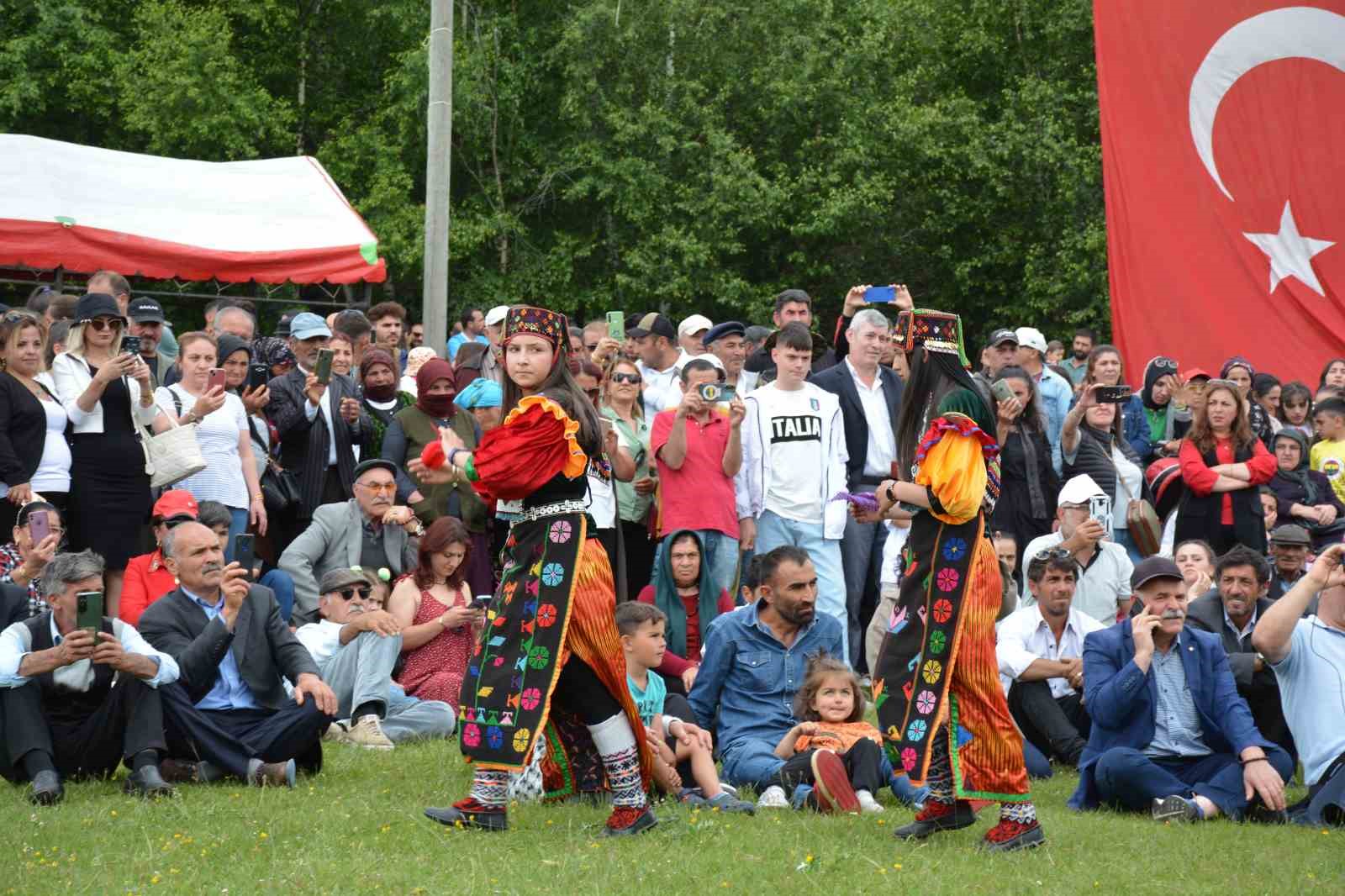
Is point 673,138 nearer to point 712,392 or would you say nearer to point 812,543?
point 712,392

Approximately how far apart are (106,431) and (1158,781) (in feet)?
18.2

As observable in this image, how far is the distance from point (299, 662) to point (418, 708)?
4.18 feet

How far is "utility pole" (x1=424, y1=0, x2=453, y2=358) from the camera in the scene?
14.1m

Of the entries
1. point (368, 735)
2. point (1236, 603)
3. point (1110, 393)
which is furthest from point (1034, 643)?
point (368, 735)

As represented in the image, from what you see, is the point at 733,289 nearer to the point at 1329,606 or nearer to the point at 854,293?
the point at 854,293

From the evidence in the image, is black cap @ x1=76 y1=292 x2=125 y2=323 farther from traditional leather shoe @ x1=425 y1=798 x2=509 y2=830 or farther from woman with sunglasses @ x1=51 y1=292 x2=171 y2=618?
Answer: traditional leather shoe @ x1=425 y1=798 x2=509 y2=830

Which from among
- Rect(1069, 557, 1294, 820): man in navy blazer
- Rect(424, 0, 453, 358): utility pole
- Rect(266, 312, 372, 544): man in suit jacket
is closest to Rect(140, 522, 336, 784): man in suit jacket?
Rect(266, 312, 372, 544): man in suit jacket

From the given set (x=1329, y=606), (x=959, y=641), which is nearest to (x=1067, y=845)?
(x=959, y=641)

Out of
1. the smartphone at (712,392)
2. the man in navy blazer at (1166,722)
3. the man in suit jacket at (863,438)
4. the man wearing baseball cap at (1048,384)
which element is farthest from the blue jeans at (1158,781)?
the man wearing baseball cap at (1048,384)

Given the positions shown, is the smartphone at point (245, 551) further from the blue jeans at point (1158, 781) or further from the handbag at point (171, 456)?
the blue jeans at point (1158, 781)

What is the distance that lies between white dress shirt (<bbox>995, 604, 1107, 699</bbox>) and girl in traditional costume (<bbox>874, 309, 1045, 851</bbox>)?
2.27m

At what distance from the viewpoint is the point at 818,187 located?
24922 mm

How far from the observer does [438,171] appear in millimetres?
14281

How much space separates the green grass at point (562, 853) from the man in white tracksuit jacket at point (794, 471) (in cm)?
288
